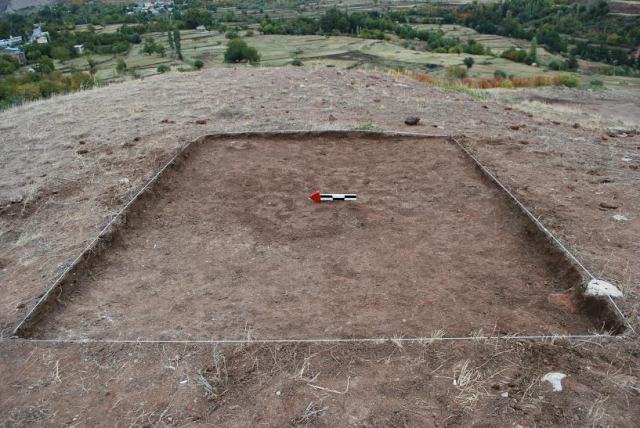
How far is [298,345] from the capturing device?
271 cm

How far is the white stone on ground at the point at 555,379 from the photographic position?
241 cm

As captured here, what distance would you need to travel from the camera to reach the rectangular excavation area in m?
3.02

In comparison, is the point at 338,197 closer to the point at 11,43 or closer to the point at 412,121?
the point at 412,121

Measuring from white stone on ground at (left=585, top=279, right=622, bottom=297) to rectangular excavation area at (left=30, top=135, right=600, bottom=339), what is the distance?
0.14 m

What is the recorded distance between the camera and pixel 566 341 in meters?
2.72

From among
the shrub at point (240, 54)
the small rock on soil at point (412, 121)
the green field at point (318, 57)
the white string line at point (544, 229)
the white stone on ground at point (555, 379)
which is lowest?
the green field at point (318, 57)

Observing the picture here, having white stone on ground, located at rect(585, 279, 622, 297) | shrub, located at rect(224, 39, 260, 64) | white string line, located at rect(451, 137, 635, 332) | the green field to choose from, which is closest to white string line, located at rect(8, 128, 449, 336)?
white string line, located at rect(451, 137, 635, 332)

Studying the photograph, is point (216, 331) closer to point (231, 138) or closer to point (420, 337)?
point (420, 337)

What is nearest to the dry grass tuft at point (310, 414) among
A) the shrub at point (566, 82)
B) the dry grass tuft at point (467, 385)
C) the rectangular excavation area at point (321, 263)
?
the rectangular excavation area at point (321, 263)

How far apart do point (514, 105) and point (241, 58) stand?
16.6 meters

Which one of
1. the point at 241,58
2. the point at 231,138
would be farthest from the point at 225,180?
the point at 241,58

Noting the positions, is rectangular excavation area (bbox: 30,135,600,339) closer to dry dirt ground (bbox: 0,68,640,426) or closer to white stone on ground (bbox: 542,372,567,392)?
dry dirt ground (bbox: 0,68,640,426)

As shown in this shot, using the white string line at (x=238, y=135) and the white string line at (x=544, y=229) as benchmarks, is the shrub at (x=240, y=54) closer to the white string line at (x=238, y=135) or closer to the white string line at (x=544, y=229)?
the white string line at (x=238, y=135)

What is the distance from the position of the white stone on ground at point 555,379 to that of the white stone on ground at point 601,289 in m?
0.90
